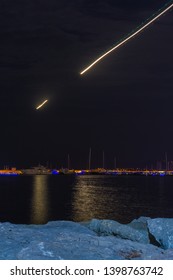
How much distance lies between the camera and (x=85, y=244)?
530 inches

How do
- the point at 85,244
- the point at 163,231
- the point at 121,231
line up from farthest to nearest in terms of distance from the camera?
the point at 121,231 < the point at 163,231 < the point at 85,244

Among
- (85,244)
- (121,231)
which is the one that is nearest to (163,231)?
(121,231)

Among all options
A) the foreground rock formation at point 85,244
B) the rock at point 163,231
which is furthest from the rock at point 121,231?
the rock at point 163,231

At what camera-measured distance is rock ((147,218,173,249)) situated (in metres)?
15.2

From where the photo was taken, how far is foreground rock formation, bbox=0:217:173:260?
41.0 feet

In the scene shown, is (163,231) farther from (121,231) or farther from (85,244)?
(85,244)

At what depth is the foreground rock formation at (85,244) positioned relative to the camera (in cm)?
1250

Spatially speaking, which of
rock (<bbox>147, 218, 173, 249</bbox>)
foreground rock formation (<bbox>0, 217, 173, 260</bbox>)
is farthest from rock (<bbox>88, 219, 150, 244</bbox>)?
rock (<bbox>147, 218, 173, 249</bbox>)

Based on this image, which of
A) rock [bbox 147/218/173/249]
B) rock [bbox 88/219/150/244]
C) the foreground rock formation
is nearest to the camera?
the foreground rock formation

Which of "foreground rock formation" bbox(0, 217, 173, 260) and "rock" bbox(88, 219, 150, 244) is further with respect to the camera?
"rock" bbox(88, 219, 150, 244)

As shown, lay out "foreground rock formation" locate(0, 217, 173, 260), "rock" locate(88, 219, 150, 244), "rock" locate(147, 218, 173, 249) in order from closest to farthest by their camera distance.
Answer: "foreground rock formation" locate(0, 217, 173, 260), "rock" locate(147, 218, 173, 249), "rock" locate(88, 219, 150, 244)

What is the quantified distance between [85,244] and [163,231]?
334 cm

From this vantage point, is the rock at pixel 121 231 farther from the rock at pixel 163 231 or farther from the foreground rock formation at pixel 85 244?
the rock at pixel 163 231

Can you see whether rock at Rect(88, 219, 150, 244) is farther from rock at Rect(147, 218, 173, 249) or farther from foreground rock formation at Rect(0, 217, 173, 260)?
rock at Rect(147, 218, 173, 249)
